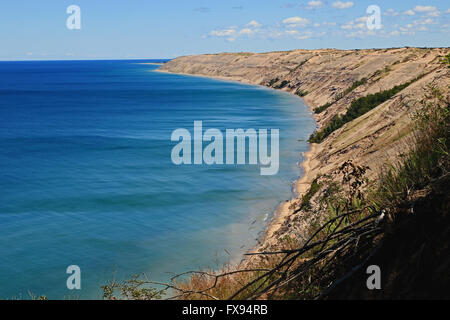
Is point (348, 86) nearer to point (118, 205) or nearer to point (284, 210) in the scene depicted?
point (284, 210)

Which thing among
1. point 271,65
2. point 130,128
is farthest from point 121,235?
point 271,65

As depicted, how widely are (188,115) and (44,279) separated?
48.9 meters

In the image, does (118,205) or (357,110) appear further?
(357,110)

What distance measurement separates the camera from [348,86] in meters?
64.7

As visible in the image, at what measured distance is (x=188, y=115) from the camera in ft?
212

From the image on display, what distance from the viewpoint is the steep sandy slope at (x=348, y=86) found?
21719mm

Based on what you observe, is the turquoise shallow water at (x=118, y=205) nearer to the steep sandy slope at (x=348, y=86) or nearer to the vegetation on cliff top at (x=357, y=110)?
the vegetation on cliff top at (x=357, y=110)

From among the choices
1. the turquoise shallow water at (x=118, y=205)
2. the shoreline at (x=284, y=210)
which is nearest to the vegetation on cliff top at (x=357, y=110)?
the turquoise shallow water at (x=118, y=205)

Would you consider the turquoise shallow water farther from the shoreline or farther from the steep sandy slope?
the steep sandy slope

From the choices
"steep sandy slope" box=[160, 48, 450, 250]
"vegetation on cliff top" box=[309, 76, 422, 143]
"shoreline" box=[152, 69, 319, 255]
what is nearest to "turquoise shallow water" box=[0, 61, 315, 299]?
"shoreline" box=[152, 69, 319, 255]

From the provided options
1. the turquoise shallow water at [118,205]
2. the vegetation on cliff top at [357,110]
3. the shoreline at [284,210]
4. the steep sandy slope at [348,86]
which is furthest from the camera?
the vegetation on cliff top at [357,110]

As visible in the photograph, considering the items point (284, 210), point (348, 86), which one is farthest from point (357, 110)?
point (348, 86)

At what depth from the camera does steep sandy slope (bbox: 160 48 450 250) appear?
855 inches

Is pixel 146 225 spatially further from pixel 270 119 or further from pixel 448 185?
pixel 270 119
